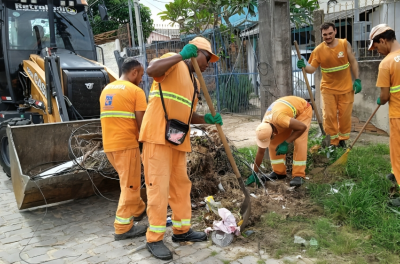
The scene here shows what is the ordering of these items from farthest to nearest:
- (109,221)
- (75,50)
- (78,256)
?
(75,50) → (109,221) → (78,256)

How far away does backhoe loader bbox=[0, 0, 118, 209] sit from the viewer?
4.26m

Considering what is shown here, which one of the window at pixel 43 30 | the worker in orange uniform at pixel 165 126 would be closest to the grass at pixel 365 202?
the worker in orange uniform at pixel 165 126

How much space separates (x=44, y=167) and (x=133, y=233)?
190 cm

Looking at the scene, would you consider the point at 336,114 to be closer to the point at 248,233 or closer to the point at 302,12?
the point at 248,233

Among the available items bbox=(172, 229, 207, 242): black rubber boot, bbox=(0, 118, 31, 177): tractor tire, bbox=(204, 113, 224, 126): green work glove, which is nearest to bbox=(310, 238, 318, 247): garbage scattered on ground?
bbox=(172, 229, 207, 242): black rubber boot

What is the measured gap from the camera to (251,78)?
1003cm

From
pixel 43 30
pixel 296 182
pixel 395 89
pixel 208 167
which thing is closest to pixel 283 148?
pixel 296 182

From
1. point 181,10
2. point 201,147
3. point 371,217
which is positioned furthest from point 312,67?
point 181,10

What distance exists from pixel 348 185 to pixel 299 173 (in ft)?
1.99

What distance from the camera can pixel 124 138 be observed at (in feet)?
11.5

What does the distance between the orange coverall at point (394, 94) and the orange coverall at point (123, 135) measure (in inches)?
101

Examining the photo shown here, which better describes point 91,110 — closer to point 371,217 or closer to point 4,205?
point 4,205

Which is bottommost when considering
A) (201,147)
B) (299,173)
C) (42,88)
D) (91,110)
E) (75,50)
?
(299,173)

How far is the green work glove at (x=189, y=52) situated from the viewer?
2971mm
